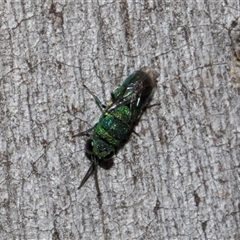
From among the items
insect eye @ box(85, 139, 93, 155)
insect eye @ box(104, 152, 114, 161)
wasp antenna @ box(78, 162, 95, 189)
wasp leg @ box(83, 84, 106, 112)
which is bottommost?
wasp antenna @ box(78, 162, 95, 189)

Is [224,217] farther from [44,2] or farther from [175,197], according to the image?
[44,2]

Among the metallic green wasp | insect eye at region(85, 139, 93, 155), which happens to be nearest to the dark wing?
the metallic green wasp

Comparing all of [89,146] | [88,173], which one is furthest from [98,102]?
[88,173]

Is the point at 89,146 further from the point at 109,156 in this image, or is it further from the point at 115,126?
the point at 115,126

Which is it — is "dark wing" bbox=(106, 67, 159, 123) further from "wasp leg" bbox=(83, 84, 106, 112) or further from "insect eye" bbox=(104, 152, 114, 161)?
"insect eye" bbox=(104, 152, 114, 161)

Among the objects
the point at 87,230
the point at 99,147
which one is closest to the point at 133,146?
the point at 99,147

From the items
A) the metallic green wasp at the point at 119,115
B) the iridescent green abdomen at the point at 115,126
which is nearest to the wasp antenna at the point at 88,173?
the metallic green wasp at the point at 119,115

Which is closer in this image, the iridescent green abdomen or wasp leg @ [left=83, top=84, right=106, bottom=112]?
wasp leg @ [left=83, top=84, right=106, bottom=112]
